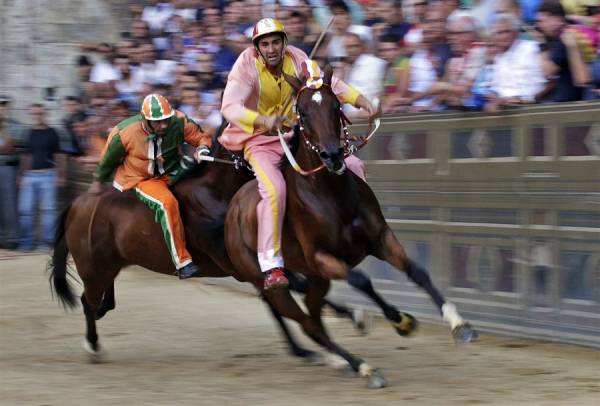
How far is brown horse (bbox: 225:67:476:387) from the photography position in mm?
7133

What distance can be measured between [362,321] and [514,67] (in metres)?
2.47

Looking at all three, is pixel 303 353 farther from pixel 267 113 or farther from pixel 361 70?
pixel 361 70

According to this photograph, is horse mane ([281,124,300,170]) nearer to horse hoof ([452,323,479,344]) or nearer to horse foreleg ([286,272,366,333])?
horse foreleg ([286,272,366,333])

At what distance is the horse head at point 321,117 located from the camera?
703cm

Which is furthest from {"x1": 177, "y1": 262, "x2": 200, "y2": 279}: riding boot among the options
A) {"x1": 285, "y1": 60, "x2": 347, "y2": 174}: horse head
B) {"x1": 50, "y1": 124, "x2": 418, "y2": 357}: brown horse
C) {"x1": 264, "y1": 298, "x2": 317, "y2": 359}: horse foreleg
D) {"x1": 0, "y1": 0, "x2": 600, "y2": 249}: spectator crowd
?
{"x1": 0, "y1": 0, "x2": 600, "y2": 249}: spectator crowd

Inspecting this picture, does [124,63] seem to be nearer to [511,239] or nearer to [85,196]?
[85,196]

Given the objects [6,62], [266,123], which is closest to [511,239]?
[266,123]

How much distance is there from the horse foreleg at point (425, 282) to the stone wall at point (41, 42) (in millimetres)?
10787

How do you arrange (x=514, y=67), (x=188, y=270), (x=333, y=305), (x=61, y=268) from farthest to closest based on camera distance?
(x=61, y=268) → (x=333, y=305) → (x=514, y=67) → (x=188, y=270)

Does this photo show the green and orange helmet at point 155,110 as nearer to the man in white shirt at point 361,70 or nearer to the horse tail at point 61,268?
the horse tail at point 61,268

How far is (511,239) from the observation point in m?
8.95

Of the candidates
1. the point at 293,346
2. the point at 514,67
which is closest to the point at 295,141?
the point at 293,346

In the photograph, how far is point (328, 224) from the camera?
7.39 meters

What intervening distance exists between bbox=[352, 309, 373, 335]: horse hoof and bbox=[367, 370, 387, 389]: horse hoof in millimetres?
1876
